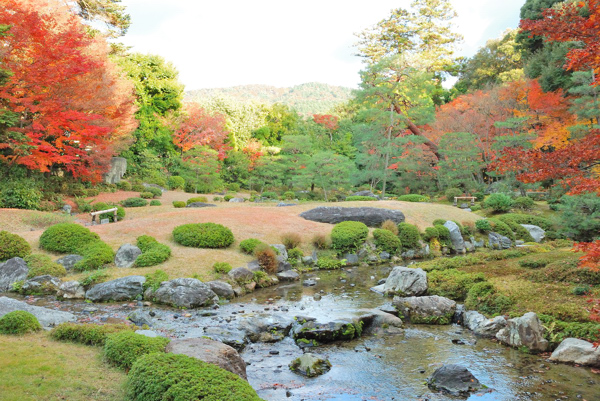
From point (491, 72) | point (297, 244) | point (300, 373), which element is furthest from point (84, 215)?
point (491, 72)

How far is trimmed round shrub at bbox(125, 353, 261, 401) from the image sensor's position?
3418 mm

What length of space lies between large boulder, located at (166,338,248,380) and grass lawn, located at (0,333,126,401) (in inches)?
26.9

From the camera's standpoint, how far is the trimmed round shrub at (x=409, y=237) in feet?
51.3

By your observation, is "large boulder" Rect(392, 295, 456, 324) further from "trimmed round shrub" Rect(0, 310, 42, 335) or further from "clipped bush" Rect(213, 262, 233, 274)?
"trimmed round shrub" Rect(0, 310, 42, 335)

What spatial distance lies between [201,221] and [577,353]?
1174 centimetres

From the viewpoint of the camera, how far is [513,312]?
7.54m

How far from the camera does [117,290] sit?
9.20 metres

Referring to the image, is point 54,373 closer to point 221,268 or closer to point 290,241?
point 221,268

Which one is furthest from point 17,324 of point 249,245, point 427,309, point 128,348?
point 249,245

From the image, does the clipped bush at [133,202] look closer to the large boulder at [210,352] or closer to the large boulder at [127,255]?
the large boulder at [127,255]

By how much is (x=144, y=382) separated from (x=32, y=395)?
112cm

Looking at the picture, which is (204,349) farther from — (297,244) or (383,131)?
(383,131)

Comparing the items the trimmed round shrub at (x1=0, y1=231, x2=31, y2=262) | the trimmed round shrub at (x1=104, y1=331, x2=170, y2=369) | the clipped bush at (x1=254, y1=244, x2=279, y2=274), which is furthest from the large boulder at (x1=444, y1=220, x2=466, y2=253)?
the trimmed round shrub at (x1=0, y1=231, x2=31, y2=262)

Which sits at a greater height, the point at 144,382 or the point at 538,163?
the point at 538,163
